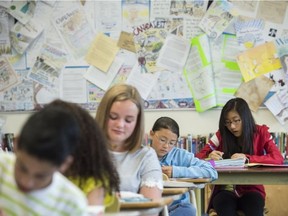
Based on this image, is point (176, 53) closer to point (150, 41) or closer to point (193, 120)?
point (150, 41)

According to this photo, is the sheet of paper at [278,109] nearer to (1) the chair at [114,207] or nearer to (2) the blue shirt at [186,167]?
(2) the blue shirt at [186,167]

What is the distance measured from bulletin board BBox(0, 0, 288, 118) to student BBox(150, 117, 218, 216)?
118 centimetres

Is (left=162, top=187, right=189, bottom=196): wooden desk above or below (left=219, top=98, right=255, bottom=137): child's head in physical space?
below

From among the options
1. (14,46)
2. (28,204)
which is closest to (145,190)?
(28,204)

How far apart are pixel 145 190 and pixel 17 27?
9.37 feet

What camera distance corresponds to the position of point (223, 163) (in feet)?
10.2

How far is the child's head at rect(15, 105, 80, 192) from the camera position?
976 millimetres

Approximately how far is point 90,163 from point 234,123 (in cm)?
219

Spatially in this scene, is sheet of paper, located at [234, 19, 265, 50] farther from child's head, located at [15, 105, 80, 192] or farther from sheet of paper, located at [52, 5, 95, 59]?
child's head, located at [15, 105, 80, 192]

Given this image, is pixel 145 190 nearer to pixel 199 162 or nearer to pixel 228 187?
pixel 199 162

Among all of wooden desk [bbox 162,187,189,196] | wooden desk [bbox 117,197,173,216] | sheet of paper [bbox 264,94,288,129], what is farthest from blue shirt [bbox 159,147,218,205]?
sheet of paper [bbox 264,94,288,129]

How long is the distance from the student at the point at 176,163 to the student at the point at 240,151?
16.1 inches

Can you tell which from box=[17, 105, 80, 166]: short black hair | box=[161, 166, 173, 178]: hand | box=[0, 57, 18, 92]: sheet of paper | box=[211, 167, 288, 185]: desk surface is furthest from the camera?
box=[0, 57, 18, 92]: sheet of paper

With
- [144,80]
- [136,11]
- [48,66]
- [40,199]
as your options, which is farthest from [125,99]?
[48,66]
